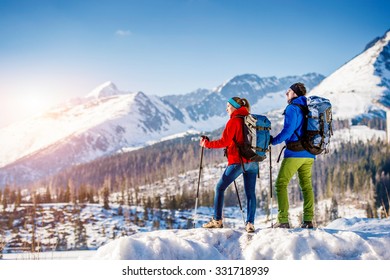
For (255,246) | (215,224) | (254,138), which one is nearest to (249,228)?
(255,246)

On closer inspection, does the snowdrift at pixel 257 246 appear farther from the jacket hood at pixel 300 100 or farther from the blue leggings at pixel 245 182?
the jacket hood at pixel 300 100

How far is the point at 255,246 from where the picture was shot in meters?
7.09

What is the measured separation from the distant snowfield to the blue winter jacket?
6.08ft

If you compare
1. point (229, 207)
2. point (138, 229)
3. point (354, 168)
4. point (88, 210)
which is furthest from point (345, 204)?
point (88, 210)

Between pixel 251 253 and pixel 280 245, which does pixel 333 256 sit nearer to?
pixel 280 245

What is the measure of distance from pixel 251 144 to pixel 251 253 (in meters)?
2.32

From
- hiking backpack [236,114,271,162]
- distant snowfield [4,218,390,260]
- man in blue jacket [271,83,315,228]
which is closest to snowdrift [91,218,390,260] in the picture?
distant snowfield [4,218,390,260]

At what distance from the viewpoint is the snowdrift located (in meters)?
6.47

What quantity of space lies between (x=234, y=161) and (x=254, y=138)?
26.1 inches

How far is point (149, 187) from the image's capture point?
7175 inches

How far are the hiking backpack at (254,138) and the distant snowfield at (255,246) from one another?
166 centimetres

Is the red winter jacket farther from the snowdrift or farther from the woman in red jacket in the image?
the snowdrift

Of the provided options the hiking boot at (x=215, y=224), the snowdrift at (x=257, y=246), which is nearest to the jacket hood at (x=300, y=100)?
the snowdrift at (x=257, y=246)

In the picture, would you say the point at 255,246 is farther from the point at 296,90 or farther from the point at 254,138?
the point at 296,90
